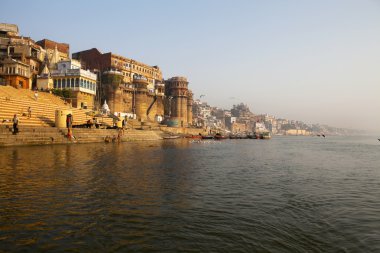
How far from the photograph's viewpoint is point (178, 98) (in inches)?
3883

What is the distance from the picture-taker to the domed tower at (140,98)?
269ft

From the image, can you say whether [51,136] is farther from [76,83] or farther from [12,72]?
[76,83]

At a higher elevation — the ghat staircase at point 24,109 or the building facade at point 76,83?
the building facade at point 76,83

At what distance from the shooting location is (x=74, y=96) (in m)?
57.1

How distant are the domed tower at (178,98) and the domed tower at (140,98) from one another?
1419 cm

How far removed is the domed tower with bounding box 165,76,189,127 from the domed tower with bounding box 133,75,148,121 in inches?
559

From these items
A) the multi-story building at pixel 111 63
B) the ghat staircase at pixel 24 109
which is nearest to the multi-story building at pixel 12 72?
the ghat staircase at pixel 24 109

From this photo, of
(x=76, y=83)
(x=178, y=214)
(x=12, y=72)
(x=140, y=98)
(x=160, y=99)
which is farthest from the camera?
(x=160, y=99)

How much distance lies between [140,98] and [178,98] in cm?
1951

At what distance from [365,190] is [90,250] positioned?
1306cm

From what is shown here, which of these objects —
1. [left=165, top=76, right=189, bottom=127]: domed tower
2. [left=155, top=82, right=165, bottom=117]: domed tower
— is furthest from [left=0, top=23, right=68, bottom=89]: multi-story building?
[left=165, top=76, right=189, bottom=127]: domed tower

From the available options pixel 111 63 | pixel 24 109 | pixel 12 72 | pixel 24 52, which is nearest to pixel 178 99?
pixel 111 63

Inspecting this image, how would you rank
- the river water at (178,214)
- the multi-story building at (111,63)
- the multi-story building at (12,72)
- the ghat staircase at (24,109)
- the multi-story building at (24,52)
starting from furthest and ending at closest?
the multi-story building at (111,63) → the multi-story building at (24,52) → the multi-story building at (12,72) → the ghat staircase at (24,109) → the river water at (178,214)

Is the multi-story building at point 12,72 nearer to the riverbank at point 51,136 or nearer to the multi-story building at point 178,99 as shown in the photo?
the riverbank at point 51,136
